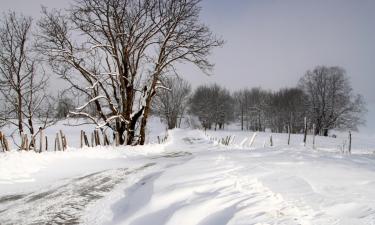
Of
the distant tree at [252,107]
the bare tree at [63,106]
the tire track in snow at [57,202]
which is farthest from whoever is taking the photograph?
the distant tree at [252,107]

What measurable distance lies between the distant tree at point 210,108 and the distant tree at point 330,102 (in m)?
28.0

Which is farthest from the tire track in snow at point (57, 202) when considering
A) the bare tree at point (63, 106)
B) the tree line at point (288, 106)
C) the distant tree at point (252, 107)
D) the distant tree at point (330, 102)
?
the distant tree at point (252, 107)

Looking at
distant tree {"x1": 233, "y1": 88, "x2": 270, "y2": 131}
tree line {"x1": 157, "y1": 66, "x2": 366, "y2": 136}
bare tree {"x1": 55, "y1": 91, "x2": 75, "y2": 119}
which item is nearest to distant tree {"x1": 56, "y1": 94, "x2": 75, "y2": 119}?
bare tree {"x1": 55, "y1": 91, "x2": 75, "y2": 119}

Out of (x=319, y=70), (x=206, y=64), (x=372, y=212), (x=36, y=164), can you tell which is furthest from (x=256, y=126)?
(x=372, y=212)

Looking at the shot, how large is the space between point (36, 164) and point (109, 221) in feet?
24.7

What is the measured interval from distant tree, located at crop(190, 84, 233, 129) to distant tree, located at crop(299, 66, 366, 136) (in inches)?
1101

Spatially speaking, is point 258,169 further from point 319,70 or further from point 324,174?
point 319,70

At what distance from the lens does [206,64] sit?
Result: 25297mm

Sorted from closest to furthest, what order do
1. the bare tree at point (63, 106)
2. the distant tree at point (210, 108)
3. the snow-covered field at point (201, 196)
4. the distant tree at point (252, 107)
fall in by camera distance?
the snow-covered field at point (201, 196) < the bare tree at point (63, 106) < the distant tree at point (210, 108) < the distant tree at point (252, 107)

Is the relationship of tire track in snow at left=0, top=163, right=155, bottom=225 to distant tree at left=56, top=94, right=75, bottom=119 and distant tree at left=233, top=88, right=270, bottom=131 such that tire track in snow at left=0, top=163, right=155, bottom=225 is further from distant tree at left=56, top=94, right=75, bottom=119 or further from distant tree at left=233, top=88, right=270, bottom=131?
distant tree at left=233, top=88, right=270, bottom=131

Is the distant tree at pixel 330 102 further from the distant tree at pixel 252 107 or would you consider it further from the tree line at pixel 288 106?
the distant tree at pixel 252 107

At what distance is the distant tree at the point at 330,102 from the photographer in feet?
204

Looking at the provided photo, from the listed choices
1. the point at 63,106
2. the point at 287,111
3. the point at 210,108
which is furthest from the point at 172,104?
the point at 63,106

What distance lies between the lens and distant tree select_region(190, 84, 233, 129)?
3551 inches
